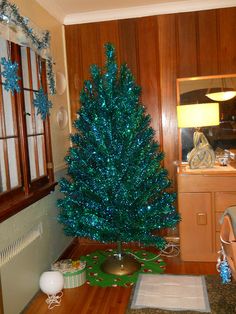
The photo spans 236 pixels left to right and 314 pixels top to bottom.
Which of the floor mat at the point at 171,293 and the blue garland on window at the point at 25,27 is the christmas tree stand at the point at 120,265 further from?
the blue garland on window at the point at 25,27

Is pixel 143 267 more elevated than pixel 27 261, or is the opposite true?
pixel 27 261

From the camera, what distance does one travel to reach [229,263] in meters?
1.96

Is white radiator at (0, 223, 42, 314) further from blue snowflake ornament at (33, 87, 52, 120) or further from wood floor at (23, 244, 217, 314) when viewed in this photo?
blue snowflake ornament at (33, 87, 52, 120)

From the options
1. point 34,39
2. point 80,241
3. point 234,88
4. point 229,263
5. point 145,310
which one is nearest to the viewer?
point 229,263

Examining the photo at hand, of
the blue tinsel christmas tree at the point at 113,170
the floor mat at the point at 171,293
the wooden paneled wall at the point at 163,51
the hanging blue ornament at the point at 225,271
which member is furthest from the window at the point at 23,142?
the hanging blue ornament at the point at 225,271

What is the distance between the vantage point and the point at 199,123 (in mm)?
3021

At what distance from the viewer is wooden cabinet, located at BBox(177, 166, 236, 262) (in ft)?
9.93

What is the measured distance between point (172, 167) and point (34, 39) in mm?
1885

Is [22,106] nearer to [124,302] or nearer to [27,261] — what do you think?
[27,261]

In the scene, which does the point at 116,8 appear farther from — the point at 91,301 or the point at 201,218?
the point at 91,301

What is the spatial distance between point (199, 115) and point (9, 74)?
1726mm

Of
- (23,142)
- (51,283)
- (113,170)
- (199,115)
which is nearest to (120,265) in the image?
(51,283)

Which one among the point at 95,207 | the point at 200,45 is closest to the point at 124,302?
the point at 95,207

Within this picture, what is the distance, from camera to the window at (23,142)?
223cm
